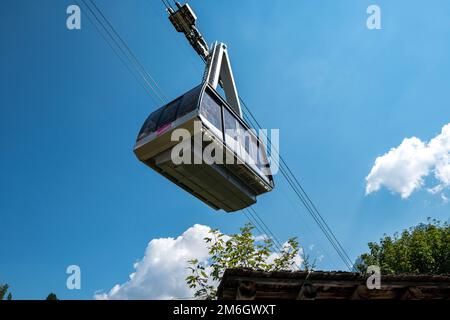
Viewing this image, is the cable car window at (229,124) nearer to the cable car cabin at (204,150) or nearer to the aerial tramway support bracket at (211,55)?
the cable car cabin at (204,150)

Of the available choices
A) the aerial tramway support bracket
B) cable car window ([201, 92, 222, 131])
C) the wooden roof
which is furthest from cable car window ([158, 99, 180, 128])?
the wooden roof

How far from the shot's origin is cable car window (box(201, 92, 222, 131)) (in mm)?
7723

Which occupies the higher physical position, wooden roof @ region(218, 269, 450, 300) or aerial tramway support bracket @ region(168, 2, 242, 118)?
aerial tramway support bracket @ region(168, 2, 242, 118)

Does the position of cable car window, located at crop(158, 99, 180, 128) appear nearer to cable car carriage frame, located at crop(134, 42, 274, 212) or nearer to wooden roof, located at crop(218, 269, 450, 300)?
cable car carriage frame, located at crop(134, 42, 274, 212)

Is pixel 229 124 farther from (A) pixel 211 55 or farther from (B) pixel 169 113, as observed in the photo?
(A) pixel 211 55

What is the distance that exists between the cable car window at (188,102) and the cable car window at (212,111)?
204 mm

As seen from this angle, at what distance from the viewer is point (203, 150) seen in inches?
296

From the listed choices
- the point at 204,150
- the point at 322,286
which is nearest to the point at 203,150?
the point at 204,150

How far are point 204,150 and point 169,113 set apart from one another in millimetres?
1310

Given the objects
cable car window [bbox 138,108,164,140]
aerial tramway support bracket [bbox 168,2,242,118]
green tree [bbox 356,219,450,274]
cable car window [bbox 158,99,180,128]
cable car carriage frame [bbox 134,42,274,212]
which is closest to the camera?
cable car carriage frame [bbox 134,42,274,212]

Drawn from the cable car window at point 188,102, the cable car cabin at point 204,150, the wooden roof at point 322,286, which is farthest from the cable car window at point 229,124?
the wooden roof at point 322,286

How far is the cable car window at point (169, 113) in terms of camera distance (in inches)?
308
